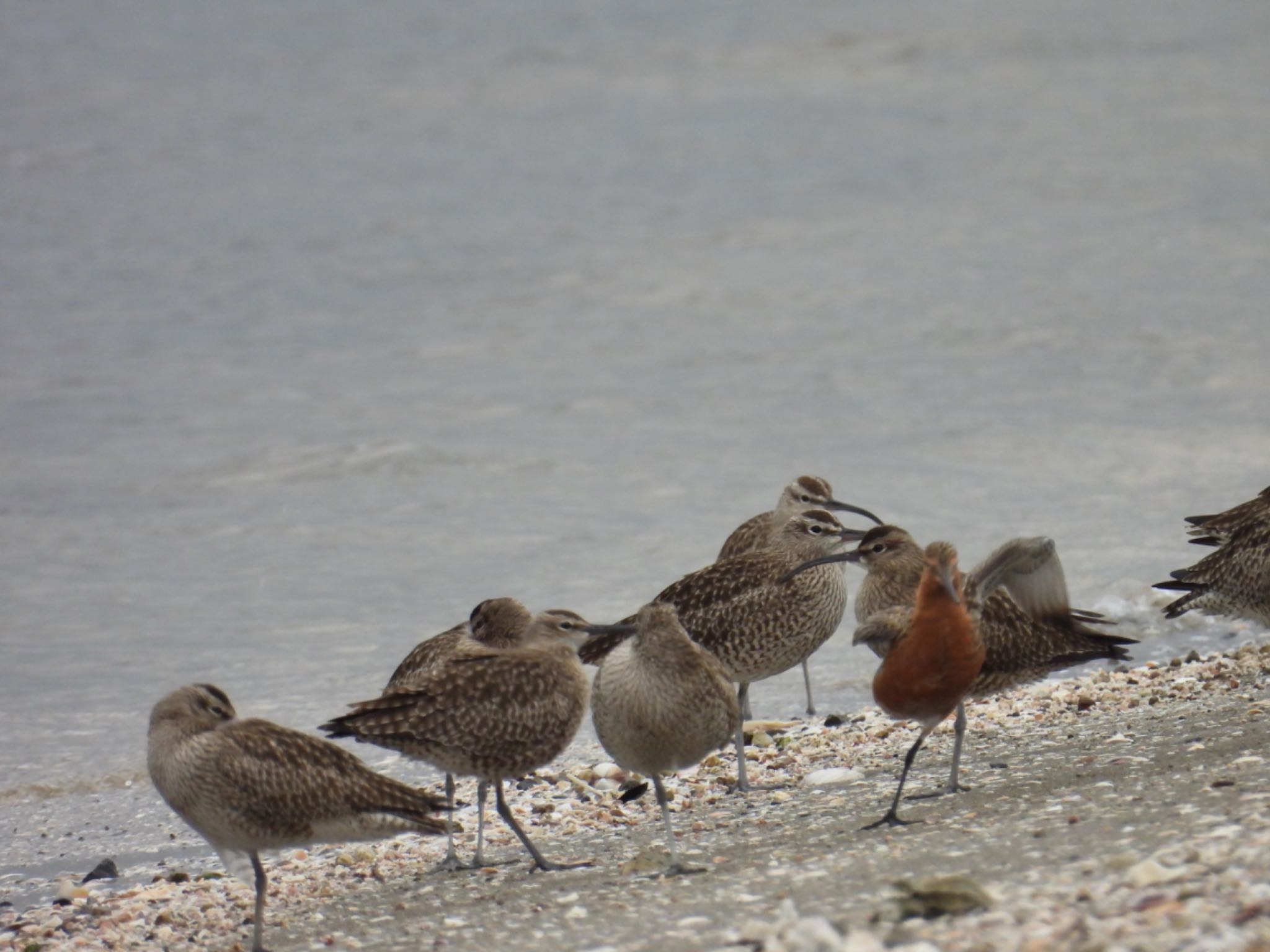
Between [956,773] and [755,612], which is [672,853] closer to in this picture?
[956,773]

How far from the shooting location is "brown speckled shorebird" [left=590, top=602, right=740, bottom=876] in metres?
6.69

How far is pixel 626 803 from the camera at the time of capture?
7949 millimetres

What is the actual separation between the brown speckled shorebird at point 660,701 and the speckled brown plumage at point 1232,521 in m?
3.09

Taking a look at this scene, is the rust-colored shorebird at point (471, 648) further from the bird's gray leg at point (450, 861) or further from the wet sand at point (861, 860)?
the wet sand at point (861, 860)

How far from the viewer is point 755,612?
28.0ft

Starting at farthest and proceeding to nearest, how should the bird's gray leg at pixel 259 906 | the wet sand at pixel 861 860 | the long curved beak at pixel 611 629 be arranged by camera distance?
1. the long curved beak at pixel 611 629
2. the bird's gray leg at pixel 259 906
3. the wet sand at pixel 861 860

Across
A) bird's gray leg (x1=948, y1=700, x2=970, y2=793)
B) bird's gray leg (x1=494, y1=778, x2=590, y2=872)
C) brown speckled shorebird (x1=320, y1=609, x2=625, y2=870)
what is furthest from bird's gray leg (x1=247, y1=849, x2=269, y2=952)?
bird's gray leg (x1=948, y1=700, x2=970, y2=793)

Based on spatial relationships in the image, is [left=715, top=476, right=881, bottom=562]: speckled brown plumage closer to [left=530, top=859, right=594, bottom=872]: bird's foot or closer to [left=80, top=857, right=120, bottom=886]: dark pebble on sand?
[left=530, top=859, right=594, bottom=872]: bird's foot

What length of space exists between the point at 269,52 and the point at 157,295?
16.3m

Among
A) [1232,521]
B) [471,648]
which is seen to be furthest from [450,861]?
[1232,521]

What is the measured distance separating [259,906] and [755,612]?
304 cm

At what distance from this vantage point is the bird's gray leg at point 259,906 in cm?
612

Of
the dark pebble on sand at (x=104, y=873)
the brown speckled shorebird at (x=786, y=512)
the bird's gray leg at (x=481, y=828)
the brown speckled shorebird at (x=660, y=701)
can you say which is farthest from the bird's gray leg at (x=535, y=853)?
the brown speckled shorebird at (x=786, y=512)

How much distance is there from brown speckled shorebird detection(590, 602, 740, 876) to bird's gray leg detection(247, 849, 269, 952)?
1284 millimetres
